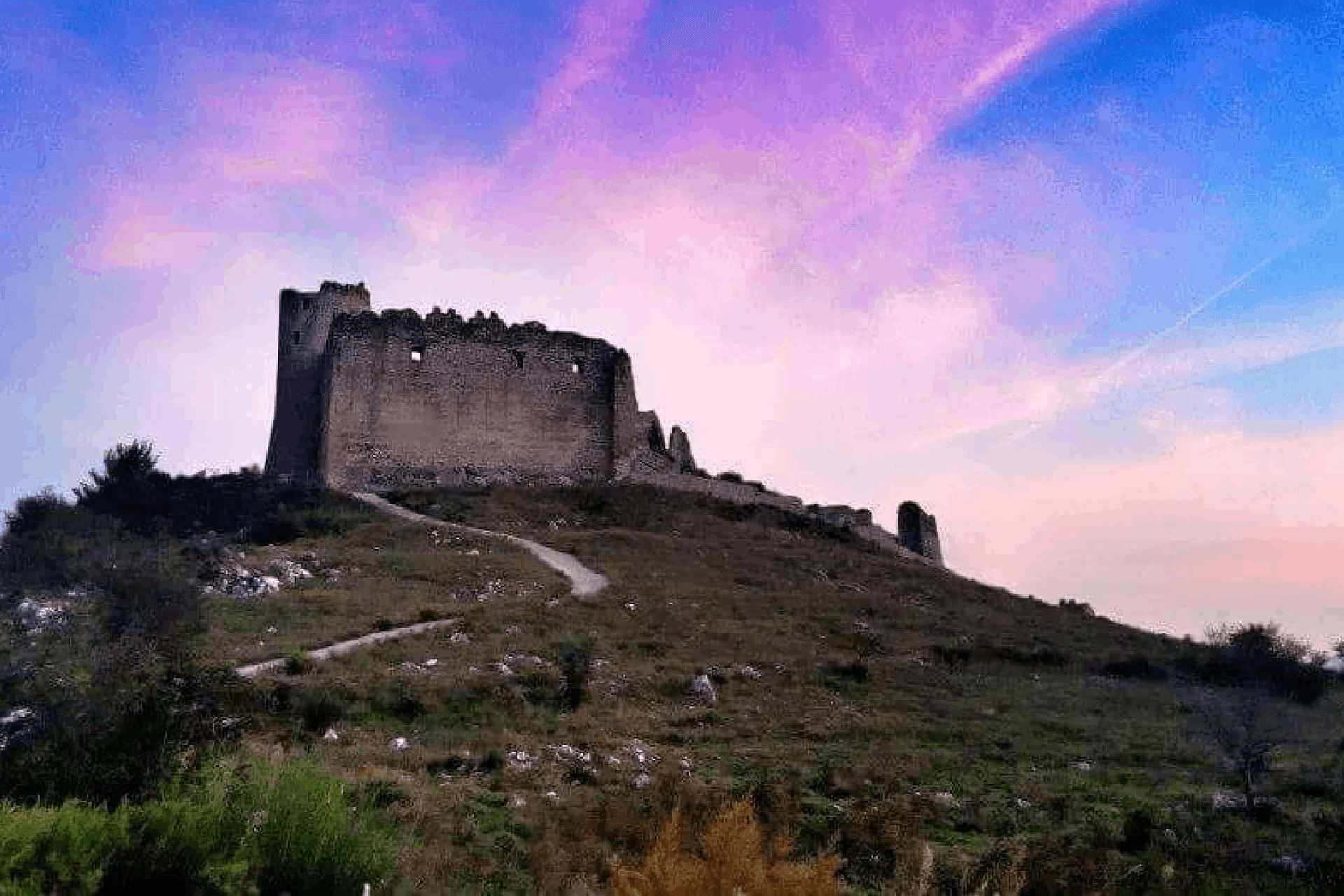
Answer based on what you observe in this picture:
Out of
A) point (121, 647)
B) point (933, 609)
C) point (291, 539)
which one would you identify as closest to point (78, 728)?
point (121, 647)

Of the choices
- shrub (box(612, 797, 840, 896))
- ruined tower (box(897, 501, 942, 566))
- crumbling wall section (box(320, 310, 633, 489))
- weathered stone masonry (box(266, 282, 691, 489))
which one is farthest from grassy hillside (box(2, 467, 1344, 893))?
ruined tower (box(897, 501, 942, 566))

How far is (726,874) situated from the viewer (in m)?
5.30

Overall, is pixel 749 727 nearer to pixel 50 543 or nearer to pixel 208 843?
pixel 208 843

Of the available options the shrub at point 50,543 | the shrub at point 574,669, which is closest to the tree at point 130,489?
the shrub at point 50,543

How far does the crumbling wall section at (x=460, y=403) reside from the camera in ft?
131

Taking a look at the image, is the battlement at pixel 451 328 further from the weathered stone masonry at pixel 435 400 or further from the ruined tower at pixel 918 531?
the ruined tower at pixel 918 531

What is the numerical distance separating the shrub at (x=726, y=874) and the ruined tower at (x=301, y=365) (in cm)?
3918

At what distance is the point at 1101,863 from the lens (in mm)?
9703

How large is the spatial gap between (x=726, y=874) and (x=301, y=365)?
40.7m

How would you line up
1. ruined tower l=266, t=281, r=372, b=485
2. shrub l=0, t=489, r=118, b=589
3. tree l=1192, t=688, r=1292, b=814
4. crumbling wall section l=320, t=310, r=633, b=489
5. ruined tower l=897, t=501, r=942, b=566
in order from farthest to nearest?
ruined tower l=897, t=501, r=942, b=566 < ruined tower l=266, t=281, r=372, b=485 < crumbling wall section l=320, t=310, r=633, b=489 < shrub l=0, t=489, r=118, b=589 < tree l=1192, t=688, r=1292, b=814

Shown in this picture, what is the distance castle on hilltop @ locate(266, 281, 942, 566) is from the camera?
1575 inches

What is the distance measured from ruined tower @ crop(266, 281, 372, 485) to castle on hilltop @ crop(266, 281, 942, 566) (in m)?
0.06

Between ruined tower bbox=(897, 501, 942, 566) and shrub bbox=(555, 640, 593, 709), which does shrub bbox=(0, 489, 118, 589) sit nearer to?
shrub bbox=(555, 640, 593, 709)

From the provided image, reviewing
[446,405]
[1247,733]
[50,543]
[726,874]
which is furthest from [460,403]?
[726,874]
